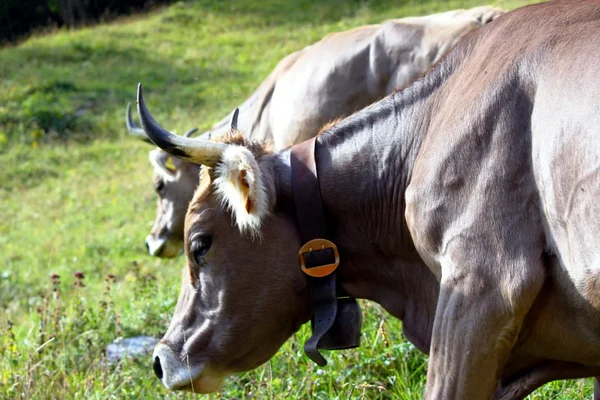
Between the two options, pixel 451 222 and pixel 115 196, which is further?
pixel 115 196

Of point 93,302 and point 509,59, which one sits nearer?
point 509,59

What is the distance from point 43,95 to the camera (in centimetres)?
1783

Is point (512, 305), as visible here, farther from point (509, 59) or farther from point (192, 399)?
point (192, 399)

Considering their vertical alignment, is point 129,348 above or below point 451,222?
below

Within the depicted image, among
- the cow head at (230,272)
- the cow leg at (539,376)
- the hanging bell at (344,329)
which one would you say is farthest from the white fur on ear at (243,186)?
the cow leg at (539,376)

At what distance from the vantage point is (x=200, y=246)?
3.79 meters

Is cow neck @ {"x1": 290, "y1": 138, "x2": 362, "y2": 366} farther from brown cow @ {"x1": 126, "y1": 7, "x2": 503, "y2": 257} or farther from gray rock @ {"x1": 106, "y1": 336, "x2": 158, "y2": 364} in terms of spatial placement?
brown cow @ {"x1": 126, "y1": 7, "x2": 503, "y2": 257}

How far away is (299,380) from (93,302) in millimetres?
3436

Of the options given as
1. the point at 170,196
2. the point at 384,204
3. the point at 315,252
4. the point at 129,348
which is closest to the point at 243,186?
the point at 315,252

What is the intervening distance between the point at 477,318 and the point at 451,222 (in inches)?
13.4

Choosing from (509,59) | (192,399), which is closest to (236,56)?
(192,399)

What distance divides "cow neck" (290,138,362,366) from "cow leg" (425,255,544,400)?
0.66m

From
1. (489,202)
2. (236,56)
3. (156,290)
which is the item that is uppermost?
(489,202)

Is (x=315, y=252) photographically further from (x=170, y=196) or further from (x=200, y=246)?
(x=170, y=196)
